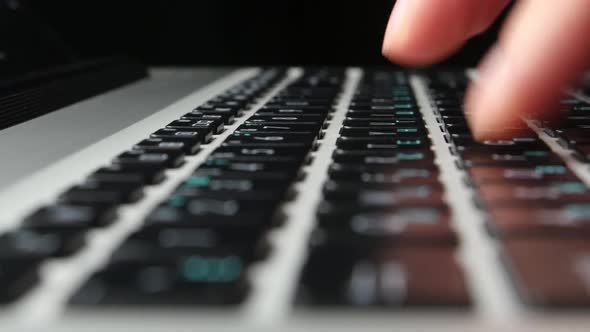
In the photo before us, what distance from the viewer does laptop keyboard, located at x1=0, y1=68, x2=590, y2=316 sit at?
23cm

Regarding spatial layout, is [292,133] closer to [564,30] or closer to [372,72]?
[564,30]

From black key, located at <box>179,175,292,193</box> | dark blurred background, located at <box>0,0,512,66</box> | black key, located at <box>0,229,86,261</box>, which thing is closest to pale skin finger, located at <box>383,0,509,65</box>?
black key, located at <box>179,175,292,193</box>

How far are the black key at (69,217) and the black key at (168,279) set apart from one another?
31 mm

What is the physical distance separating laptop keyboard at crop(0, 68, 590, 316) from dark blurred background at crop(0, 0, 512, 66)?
667 mm

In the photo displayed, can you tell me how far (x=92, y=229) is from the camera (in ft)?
0.95

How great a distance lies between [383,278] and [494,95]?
17 centimetres

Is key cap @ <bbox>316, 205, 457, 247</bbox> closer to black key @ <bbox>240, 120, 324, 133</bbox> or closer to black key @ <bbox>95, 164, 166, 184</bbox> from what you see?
black key @ <bbox>95, 164, 166, 184</bbox>

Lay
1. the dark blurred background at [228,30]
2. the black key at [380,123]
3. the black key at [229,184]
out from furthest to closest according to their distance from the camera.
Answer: the dark blurred background at [228,30], the black key at [380,123], the black key at [229,184]

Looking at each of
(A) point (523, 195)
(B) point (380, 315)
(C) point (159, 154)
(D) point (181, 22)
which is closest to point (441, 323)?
(B) point (380, 315)

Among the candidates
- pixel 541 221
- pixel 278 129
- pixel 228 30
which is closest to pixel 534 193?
pixel 541 221

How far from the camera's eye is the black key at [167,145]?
17.3 inches

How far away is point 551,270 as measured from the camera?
0.24 meters

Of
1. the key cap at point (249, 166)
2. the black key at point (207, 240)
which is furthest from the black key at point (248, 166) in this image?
the black key at point (207, 240)

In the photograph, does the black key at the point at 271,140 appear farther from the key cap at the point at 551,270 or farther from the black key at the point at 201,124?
the key cap at the point at 551,270
